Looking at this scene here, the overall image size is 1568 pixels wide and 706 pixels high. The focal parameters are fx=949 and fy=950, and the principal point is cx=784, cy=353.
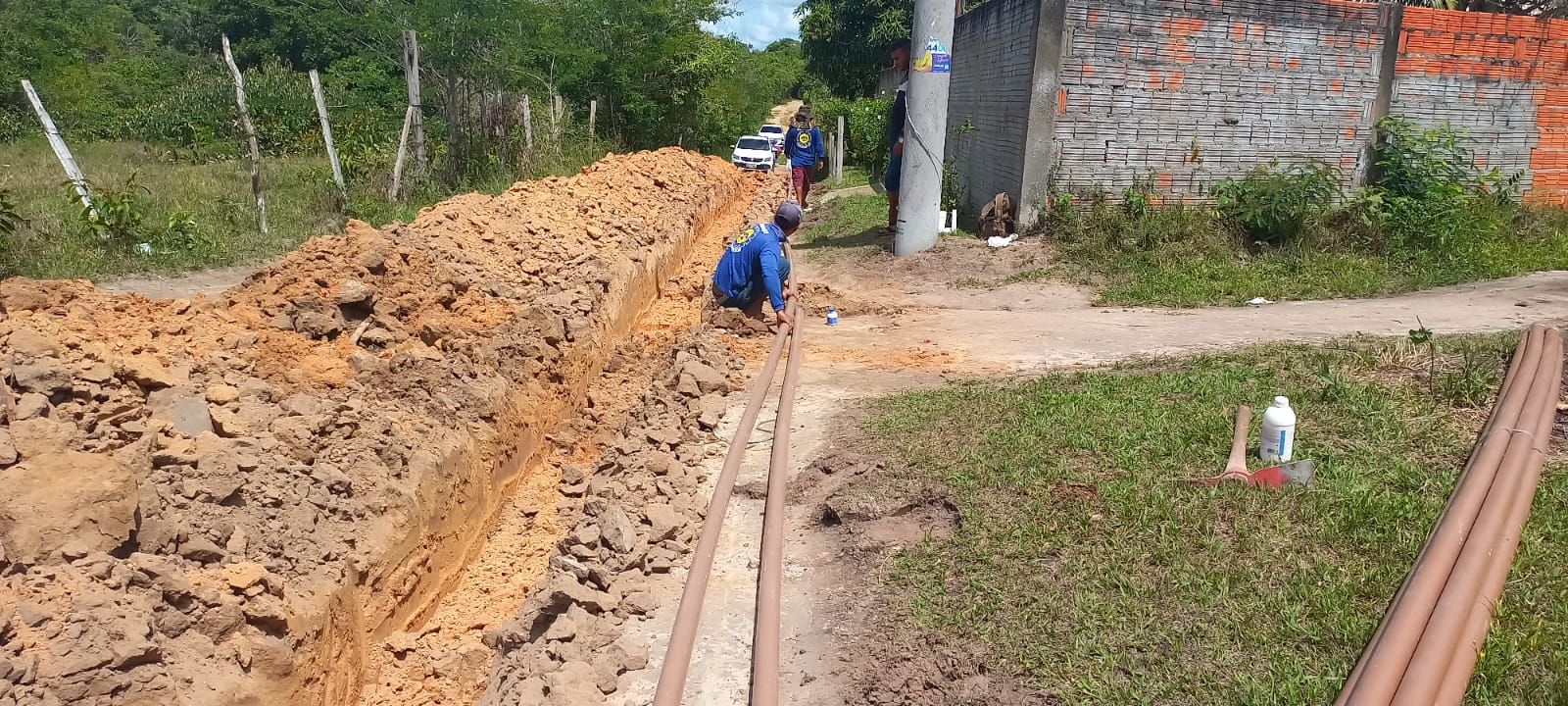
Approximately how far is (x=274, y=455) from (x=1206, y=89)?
31.8 ft

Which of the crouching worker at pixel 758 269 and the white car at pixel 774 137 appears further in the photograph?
the white car at pixel 774 137

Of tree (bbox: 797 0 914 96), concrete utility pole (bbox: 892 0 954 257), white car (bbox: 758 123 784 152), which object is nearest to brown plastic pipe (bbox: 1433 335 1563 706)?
concrete utility pole (bbox: 892 0 954 257)

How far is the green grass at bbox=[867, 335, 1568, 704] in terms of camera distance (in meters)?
2.95

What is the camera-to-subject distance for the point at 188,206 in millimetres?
10672

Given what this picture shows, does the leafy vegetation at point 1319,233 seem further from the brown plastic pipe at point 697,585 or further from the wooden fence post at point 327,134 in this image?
the wooden fence post at point 327,134

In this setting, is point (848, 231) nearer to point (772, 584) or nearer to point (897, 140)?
point (897, 140)

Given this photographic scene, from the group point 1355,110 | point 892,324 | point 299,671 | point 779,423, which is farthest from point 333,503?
point 1355,110

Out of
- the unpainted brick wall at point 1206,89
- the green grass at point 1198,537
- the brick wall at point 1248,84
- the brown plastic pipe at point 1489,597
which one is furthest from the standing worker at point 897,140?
the brown plastic pipe at point 1489,597

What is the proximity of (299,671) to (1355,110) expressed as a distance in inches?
448

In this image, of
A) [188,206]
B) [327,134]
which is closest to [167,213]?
[188,206]

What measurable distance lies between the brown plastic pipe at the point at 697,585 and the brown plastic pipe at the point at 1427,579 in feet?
6.23

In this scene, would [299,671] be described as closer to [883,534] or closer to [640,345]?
[883,534]

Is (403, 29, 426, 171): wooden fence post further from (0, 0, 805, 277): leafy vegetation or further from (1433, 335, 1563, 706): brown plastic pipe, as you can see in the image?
(1433, 335, 1563, 706): brown plastic pipe

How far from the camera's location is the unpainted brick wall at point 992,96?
1064 centimetres
